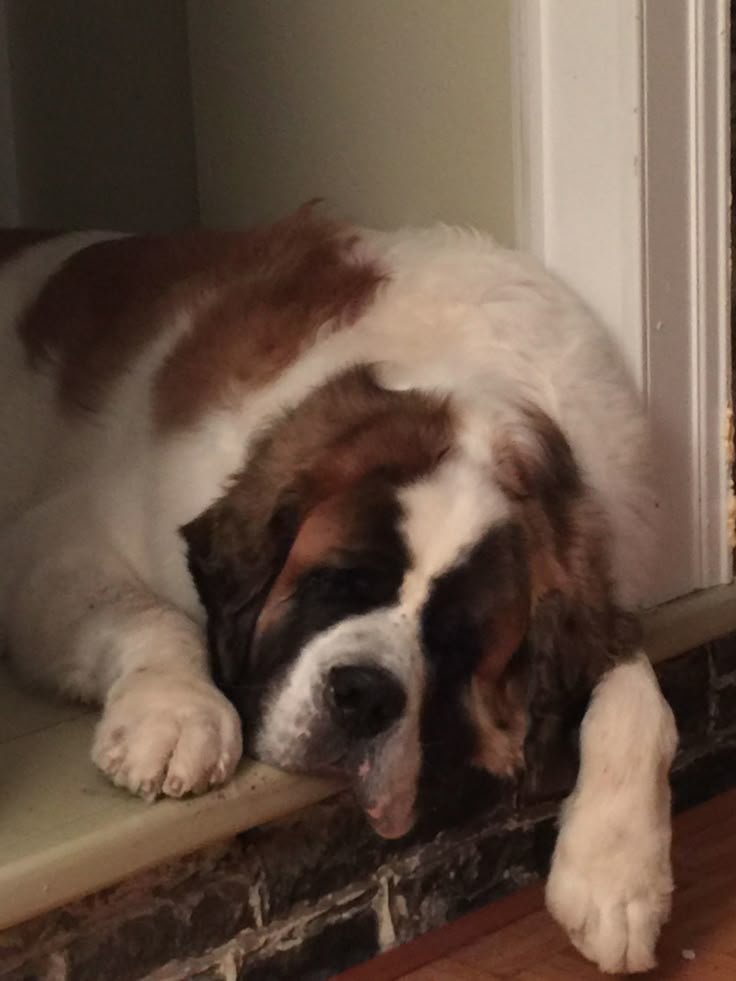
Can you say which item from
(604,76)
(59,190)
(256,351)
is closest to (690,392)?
(604,76)

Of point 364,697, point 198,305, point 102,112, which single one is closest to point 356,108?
point 198,305

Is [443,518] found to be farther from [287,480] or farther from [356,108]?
[356,108]

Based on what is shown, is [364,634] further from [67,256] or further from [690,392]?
[67,256]

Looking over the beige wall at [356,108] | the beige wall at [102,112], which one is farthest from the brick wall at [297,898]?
the beige wall at [102,112]

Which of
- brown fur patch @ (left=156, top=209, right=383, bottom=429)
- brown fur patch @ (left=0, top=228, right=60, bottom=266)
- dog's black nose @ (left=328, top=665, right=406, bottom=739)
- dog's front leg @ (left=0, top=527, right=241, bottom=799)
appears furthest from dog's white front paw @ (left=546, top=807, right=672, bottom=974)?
brown fur patch @ (left=0, top=228, right=60, bottom=266)

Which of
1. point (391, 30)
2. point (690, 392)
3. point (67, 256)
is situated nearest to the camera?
point (690, 392)

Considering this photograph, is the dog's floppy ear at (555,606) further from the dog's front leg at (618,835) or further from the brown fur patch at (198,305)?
the brown fur patch at (198,305)

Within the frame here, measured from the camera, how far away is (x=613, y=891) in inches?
47.8

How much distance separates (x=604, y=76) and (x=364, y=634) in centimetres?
74

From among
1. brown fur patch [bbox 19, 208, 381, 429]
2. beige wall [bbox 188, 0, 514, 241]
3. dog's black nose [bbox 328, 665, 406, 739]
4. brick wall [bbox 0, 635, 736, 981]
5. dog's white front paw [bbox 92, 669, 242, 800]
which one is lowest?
brick wall [bbox 0, 635, 736, 981]

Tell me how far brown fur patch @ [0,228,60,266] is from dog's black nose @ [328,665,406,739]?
1.07m

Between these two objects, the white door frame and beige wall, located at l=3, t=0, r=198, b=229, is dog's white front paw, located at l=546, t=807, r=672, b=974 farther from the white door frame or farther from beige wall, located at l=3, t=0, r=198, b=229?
beige wall, located at l=3, t=0, r=198, b=229

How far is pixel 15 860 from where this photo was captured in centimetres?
108

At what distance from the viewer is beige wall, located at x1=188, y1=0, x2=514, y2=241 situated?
1.69m
